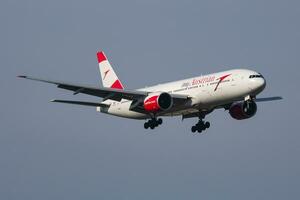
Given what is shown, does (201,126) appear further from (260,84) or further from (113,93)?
(260,84)

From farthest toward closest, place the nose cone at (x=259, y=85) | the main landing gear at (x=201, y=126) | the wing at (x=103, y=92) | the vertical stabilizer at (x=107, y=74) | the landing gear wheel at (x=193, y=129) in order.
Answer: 1. the vertical stabilizer at (x=107, y=74)
2. the landing gear wheel at (x=193, y=129)
3. the main landing gear at (x=201, y=126)
4. the wing at (x=103, y=92)
5. the nose cone at (x=259, y=85)

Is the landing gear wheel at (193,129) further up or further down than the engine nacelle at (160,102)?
further down

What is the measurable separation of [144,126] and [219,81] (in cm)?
841

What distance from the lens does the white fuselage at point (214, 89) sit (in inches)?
2650

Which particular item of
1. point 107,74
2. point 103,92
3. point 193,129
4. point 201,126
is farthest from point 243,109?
point 107,74

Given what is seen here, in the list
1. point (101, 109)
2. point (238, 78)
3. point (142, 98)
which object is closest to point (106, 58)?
point (101, 109)

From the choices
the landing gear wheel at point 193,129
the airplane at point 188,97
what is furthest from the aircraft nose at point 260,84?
the landing gear wheel at point 193,129

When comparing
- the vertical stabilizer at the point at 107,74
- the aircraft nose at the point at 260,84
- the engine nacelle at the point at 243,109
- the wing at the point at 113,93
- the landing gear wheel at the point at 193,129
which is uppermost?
the vertical stabilizer at the point at 107,74

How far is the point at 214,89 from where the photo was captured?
224 feet

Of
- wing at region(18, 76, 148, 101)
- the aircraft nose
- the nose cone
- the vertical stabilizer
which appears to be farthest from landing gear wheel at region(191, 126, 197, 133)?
the aircraft nose

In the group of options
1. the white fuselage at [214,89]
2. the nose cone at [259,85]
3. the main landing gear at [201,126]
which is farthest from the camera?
the main landing gear at [201,126]

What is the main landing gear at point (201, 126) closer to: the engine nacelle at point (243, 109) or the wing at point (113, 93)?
the engine nacelle at point (243, 109)

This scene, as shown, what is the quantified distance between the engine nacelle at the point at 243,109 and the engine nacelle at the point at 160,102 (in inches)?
228

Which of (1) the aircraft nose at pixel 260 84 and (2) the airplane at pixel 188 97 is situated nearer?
(1) the aircraft nose at pixel 260 84
